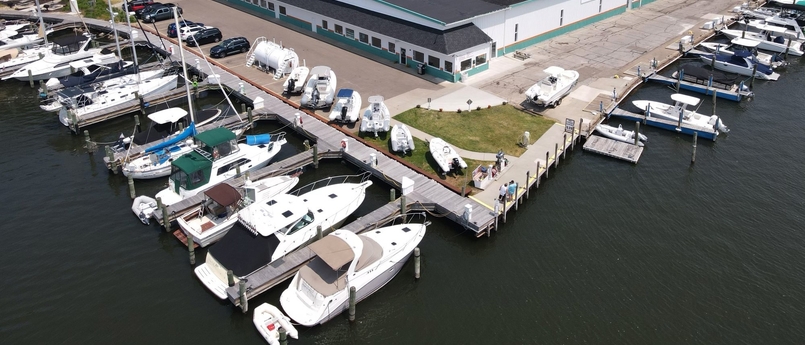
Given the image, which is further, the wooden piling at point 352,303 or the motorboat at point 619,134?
the motorboat at point 619,134

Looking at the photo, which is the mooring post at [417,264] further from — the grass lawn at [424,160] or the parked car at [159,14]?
the parked car at [159,14]

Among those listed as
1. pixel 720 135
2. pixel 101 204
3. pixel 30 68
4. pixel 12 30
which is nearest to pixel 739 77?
pixel 720 135

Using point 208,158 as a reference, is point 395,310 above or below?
below

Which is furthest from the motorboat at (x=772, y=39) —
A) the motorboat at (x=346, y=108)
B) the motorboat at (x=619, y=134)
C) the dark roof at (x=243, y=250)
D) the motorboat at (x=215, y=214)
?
the dark roof at (x=243, y=250)

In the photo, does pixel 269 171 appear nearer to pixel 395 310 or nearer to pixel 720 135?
pixel 395 310

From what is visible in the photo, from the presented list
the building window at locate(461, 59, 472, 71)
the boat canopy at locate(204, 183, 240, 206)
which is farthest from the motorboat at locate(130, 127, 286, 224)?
the building window at locate(461, 59, 472, 71)
